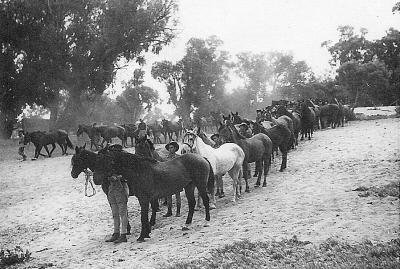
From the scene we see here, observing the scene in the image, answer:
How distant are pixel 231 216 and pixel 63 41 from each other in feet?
95.0

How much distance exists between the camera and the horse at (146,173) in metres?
7.44

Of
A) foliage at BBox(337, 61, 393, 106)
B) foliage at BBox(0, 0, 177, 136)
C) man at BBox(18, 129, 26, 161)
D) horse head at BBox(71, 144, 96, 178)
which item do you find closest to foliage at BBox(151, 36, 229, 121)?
foliage at BBox(0, 0, 177, 136)

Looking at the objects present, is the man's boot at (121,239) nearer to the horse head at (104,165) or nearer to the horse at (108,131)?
the horse head at (104,165)

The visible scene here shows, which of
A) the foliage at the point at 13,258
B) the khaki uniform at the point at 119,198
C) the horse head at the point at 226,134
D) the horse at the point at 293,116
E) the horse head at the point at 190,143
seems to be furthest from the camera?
the horse at the point at 293,116

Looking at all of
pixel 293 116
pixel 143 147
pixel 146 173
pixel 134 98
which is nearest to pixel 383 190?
→ pixel 146 173

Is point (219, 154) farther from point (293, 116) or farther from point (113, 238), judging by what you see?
point (293, 116)

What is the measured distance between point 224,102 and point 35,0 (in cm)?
3292

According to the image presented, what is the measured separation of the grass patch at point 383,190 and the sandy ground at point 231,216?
0.19 m

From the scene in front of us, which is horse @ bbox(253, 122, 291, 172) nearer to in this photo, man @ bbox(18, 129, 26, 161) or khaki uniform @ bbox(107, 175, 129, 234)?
khaki uniform @ bbox(107, 175, 129, 234)

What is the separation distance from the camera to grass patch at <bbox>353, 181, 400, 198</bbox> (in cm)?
814

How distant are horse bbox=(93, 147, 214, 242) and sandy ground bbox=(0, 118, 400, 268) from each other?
882 millimetres

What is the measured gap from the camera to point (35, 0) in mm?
30312

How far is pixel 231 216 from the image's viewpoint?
8.55 meters

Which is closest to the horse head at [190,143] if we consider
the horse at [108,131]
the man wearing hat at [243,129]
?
the man wearing hat at [243,129]
